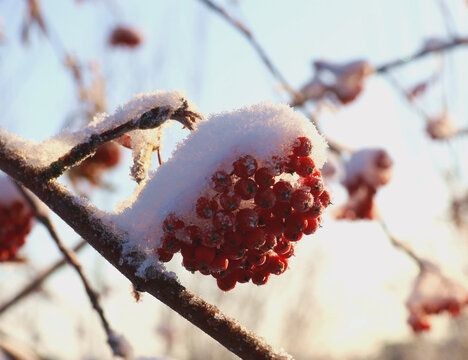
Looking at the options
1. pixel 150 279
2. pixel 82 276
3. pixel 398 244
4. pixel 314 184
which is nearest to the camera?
pixel 150 279

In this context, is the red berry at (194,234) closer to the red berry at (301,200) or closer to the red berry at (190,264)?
the red berry at (190,264)

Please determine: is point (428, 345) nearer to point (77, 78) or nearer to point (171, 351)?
point (171, 351)

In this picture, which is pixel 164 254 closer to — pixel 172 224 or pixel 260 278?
pixel 172 224

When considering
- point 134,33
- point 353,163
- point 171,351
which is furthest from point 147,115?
point 171,351

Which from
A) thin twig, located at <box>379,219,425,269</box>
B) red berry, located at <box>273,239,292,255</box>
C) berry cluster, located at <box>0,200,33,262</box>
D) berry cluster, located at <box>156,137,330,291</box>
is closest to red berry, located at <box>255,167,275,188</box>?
berry cluster, located at <box>156,137,330,291</box>

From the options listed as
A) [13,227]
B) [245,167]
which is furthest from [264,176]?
[13,227]

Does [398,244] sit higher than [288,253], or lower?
higher

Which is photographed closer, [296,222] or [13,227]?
[296,222]
